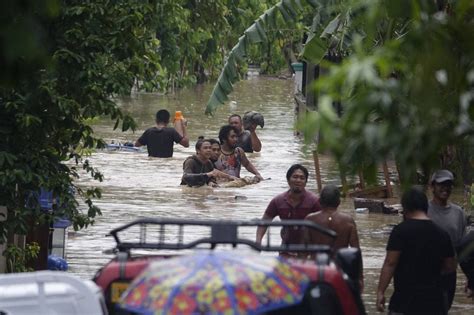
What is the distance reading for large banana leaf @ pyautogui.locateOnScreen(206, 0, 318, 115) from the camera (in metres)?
17.8

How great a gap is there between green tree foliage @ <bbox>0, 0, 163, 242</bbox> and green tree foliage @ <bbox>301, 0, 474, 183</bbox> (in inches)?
227

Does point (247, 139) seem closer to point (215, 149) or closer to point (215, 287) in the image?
point (215, 149)

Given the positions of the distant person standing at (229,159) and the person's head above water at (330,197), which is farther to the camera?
the distant person standing at (229,159)

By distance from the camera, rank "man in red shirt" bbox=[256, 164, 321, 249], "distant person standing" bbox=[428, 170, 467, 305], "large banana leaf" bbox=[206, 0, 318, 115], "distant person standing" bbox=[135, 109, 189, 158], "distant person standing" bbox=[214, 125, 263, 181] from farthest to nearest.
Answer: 1. "distant person standing" bbox=[135, 109, 189, 158]
2. "distant person standing" bbox=[214, 125, 263, 181]
3. "large banana leaf" bbox=[206, 0, 318, 115]
4. "man in red shirt" bbox=[256, 164, 321, 249]
5. "distant person standing" bbox=[428, 170, 467, 305]

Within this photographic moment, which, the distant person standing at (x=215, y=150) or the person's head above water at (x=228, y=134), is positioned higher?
the person's head above water at (x=228, y=134)

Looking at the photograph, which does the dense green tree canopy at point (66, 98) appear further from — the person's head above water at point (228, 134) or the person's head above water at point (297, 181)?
the person's head above water at point (228, 134)

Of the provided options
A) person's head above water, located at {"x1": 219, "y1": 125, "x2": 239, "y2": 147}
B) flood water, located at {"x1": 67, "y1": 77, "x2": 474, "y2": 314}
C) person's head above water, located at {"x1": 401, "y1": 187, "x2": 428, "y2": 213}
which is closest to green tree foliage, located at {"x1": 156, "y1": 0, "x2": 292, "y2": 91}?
flood water, located at {"x1": 67, "y1": 77, "x2": 474, "y2": 314}

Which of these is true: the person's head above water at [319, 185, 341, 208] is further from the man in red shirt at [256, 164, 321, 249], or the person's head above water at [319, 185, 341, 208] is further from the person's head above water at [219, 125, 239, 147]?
the person's head above water at [219, 125, 239, 147]

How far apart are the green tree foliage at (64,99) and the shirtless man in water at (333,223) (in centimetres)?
176

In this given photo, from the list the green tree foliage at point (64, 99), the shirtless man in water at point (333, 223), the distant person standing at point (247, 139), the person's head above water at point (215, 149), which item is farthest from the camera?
the distant person standing at point (247, 139)

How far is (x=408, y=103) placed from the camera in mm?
4809

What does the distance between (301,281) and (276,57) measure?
6219cm

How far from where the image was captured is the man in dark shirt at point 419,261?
9758 millimetres

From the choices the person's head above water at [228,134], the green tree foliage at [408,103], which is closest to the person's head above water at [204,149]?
the person's head above water at [228,134]
